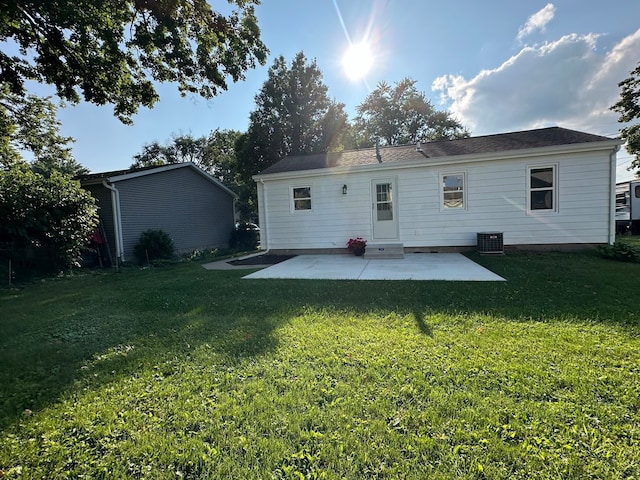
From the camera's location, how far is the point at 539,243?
9.05m

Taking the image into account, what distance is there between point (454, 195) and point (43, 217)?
11933 mm

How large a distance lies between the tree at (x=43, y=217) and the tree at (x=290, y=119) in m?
14.3

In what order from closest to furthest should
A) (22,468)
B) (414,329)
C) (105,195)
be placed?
(22,468) < (414,329) < (105,195)

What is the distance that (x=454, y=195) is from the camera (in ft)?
31.5

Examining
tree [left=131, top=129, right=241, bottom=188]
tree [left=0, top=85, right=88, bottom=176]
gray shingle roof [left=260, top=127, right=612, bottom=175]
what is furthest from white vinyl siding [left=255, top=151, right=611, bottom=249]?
tree [left=131, top=129, right=241, bottom=188]

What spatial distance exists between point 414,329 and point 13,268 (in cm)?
1063

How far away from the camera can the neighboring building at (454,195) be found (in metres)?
8.69

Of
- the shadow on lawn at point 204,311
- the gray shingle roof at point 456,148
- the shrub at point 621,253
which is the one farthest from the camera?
the gray shingle roof at point 456,148

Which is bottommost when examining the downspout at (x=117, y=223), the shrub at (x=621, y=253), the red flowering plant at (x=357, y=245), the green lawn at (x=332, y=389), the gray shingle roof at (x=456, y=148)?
the green lawn at (x=332, y=389)

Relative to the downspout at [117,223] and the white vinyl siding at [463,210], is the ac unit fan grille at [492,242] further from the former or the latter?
the downspout at [117,223]

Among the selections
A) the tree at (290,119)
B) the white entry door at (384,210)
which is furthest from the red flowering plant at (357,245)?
the tree at (290,119)

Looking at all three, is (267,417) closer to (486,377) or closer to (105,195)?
(486,377)

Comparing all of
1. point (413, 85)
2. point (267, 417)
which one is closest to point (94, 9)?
point (267, 417)

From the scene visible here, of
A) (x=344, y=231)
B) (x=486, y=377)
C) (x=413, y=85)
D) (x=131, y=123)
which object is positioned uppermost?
(x=413, y=85)
